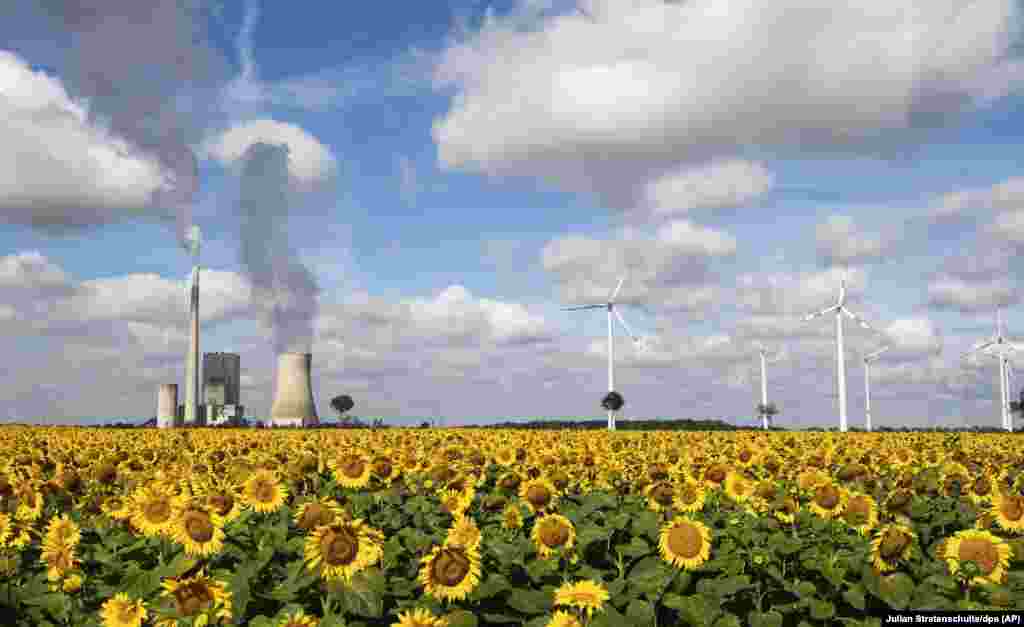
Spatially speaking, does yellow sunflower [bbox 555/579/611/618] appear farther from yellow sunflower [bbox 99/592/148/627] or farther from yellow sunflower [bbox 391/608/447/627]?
yellow sunflower [bbox 99/592/148/627]

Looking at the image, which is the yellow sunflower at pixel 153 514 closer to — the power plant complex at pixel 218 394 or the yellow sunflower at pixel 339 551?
the yellow sunflower at pixel 339 551

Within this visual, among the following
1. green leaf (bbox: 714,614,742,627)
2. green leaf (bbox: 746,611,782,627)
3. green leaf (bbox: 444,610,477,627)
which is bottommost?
green leaf (bbox: 746,611,782,627)

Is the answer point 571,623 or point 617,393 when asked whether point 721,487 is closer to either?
point 571,623

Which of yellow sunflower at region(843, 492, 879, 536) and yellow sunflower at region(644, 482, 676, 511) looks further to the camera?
yellow sunflower at region(644, 482, 676, 511)

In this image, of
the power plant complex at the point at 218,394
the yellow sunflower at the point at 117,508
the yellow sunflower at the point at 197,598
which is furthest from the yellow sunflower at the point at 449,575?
the power plant complex at the point at 218,394

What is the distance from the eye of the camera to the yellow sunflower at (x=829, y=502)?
8484mm

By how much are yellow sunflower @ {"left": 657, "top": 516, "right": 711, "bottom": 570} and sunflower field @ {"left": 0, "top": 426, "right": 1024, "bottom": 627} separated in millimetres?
17

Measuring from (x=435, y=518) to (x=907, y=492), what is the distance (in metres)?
4.64

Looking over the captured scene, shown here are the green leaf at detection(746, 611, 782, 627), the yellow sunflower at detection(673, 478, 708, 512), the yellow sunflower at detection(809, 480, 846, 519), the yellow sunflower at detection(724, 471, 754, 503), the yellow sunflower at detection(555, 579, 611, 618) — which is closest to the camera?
the yellow sunflower at detection(555, 579, 611, 618)

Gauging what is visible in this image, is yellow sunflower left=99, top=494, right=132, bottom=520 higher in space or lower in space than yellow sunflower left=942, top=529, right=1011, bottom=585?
higher

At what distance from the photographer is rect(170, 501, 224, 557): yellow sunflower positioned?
20.3 feet

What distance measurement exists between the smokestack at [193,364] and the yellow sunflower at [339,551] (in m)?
84.1

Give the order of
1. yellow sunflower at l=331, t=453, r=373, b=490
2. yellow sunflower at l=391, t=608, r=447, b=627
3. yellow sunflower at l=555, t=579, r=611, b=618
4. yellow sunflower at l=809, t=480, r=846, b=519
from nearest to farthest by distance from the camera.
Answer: yellow sunflower at l=391, t=608, r=447, b=627 < yellow sunflower at l=555, t=579, r=611, b=618 < yellow sunflower at l=809, t=480, r=846, b=519 < yellow sunflower at l=331, t=453, r=373, b=490

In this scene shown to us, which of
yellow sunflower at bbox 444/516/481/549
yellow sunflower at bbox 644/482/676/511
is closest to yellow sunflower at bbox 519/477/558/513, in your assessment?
yellow sunflower at bbox 644/482/676/511
